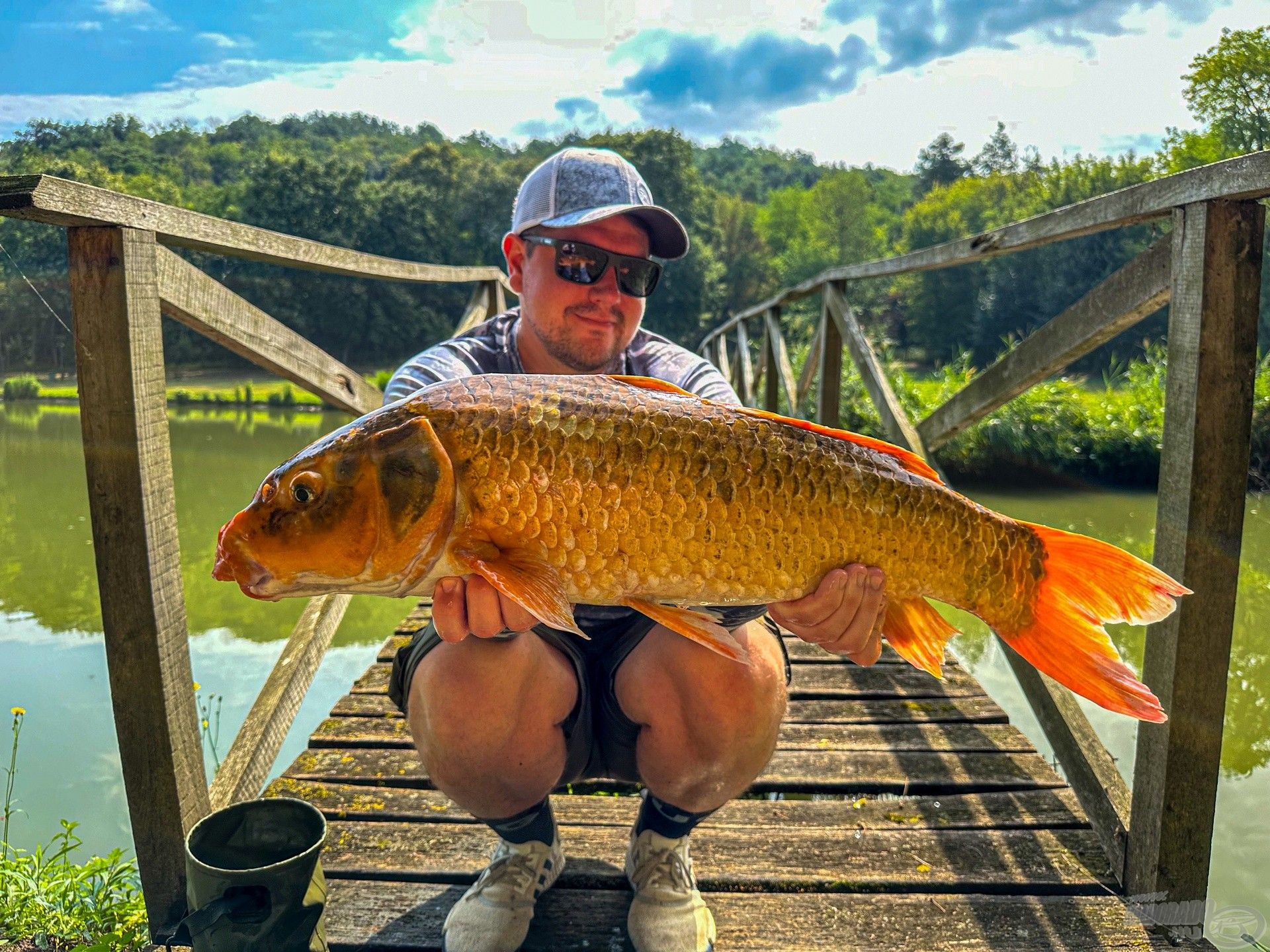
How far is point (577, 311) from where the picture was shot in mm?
2145

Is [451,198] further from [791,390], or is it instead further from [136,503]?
[136,503]

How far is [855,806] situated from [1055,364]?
1.32 meters

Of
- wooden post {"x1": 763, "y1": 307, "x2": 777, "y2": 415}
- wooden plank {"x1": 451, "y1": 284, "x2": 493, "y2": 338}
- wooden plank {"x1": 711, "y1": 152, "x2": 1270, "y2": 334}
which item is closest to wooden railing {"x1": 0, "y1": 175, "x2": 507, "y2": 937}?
wooden plank {"x1": 711, "y1": 152, "x2": 1270, "y2": 334}

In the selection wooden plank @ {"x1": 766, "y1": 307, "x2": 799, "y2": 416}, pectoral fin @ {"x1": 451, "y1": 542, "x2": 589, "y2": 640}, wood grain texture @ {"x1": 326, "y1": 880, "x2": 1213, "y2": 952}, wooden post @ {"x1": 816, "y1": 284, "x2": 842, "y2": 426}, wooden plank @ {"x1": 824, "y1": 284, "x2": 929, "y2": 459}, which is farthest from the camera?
wooden plank @ {"x1": 766, "y1": 307, "x2": 799, "y2": 416}

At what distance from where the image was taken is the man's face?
2.15 meters

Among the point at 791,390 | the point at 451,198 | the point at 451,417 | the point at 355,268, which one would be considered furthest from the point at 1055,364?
the point at 451,198

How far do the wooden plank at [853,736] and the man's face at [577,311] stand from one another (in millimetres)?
1244

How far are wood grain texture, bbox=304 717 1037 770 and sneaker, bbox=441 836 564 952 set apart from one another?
2.96 ft

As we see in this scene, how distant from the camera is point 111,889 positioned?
228 cm

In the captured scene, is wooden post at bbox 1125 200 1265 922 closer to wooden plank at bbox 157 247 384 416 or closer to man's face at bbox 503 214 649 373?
man's face at bbox 503 214 649 373

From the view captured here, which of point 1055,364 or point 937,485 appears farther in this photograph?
point 1055,364

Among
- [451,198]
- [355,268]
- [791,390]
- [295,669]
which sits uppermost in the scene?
[451,198]

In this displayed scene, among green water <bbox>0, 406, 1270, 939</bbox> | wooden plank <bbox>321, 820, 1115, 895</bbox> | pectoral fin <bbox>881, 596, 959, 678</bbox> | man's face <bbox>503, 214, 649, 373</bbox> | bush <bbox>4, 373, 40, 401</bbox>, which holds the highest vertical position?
man's face <bbox>503, 214, 649, 373</bbox>

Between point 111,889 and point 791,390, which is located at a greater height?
point 791,390
